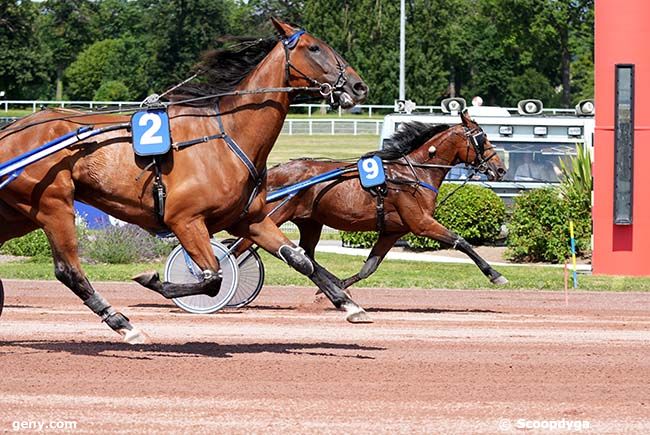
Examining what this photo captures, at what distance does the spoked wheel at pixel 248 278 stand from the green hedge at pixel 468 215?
7923mm

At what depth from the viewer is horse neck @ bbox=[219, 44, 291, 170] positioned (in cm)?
904

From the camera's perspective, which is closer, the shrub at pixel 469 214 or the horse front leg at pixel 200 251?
the horse front leg at pixel 200 251

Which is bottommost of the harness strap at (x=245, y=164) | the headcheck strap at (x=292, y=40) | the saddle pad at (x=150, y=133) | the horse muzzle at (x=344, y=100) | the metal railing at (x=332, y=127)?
the metal railing at (x=332, y=127)

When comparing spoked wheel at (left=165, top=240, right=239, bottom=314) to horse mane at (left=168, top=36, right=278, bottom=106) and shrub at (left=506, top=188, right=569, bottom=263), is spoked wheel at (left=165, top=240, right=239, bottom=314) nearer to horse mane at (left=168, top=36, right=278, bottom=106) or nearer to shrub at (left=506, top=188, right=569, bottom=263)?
horse mane at (left=168, top=36, right=278, bottom=106)

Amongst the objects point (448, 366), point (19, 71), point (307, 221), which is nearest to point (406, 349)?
point (448, 366)

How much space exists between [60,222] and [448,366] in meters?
2.86

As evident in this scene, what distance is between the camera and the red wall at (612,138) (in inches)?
655

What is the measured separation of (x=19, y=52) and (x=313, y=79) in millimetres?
61552

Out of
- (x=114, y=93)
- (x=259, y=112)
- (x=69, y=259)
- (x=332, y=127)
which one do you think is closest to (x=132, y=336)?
(x=69, y=259)

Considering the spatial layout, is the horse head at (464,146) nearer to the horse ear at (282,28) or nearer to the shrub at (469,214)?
the horse ear at (282,28)

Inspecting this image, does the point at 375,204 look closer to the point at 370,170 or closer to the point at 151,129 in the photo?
the point at 370,170

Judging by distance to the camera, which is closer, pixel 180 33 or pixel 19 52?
pixel 180 33

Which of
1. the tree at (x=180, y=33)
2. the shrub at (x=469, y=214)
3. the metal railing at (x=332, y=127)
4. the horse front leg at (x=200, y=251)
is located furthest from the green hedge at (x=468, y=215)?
the tree at (x=180, y=33)

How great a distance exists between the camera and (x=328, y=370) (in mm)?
8469
